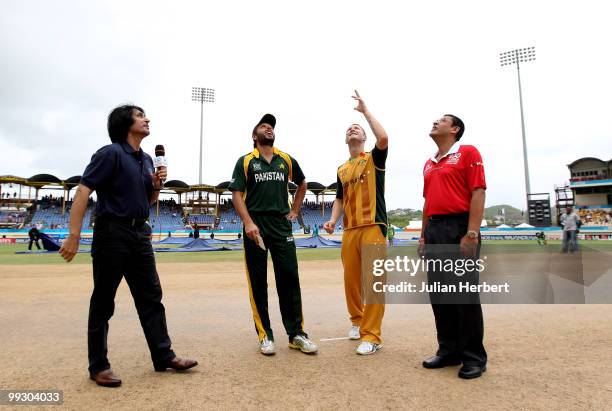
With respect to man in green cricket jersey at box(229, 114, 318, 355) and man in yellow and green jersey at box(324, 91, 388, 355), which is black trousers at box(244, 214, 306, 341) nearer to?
man in green cricket jersey at box(229, 114, 318, 355)

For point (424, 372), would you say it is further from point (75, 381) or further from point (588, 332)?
point (75, 381)

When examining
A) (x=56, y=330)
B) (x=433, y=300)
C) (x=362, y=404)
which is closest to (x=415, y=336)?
(x=433, y=300)

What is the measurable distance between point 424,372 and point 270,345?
1.30 m

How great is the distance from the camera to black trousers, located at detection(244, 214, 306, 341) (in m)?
3.39

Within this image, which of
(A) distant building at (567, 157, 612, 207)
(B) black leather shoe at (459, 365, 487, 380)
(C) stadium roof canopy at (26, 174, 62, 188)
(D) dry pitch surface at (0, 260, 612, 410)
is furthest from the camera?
(A) distant building at (567, 157, 612, 207)

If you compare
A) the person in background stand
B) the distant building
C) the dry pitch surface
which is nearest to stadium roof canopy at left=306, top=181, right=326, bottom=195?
the distant building

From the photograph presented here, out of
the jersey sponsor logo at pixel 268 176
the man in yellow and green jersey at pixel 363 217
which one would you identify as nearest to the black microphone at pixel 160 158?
the jersey sponsor logo at pixel 268 176

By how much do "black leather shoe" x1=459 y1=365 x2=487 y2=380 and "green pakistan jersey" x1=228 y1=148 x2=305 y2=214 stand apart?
2.02 metres

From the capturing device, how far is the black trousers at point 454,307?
273 centimetres

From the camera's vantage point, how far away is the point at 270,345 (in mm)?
3193

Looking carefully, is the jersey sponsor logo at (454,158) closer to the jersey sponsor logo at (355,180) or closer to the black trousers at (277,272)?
the jersey sponsor logo at (355,180)

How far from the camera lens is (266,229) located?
3482mm

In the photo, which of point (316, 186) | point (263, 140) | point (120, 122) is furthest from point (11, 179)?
point (263, 140)

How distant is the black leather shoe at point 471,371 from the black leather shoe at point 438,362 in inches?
7.0
